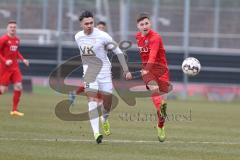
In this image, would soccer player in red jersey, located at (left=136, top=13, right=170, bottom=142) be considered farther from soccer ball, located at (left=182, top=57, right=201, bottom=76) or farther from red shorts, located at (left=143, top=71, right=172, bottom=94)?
soccer ball, located at (left=182, top=57, right=201, bottom=76)

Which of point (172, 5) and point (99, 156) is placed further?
point (172, 5)

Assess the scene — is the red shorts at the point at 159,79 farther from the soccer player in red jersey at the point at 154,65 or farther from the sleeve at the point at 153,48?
the sleeve at the point at 153,48

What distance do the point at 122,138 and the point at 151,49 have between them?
69.3 inches

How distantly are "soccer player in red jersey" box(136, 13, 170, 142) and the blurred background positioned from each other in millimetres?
18269

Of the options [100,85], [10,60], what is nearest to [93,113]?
[100,85]

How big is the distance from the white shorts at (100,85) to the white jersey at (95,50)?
0.27 feet

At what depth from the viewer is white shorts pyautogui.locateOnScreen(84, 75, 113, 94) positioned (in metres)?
14.1

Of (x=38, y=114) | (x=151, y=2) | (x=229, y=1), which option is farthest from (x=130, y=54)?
(x=38, y=114)

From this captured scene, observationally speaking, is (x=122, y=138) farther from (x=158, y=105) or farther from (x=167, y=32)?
(x=167, y=32)

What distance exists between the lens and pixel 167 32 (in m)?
35.3

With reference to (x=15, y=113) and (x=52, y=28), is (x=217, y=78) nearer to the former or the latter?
(x=52, y=28)

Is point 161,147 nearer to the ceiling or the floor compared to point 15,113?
nearer to the ceiling

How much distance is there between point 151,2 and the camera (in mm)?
35219

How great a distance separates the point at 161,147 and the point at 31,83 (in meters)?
23.4
